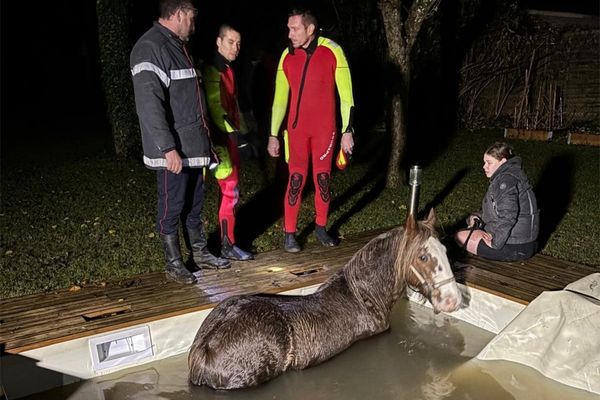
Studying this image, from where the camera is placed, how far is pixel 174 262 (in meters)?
4.78

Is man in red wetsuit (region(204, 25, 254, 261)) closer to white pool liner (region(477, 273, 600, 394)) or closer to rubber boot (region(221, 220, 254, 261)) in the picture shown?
rubber boot (region(221, 220, 254, 261))

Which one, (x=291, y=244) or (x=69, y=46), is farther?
(x=69, y=46)

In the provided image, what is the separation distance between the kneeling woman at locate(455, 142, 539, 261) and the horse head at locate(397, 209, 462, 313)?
5.16 feet

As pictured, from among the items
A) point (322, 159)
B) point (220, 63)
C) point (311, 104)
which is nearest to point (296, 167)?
point (322, 159)

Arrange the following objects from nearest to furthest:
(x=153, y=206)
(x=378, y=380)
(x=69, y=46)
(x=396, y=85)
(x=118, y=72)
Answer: (x=378, y=380) → (x=153, y=206) → (x=396, y=85) → (x=118, y=72) → (x=69, y=46)

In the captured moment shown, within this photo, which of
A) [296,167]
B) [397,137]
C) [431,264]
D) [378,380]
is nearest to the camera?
[431,264]

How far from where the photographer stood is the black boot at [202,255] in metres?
5.05

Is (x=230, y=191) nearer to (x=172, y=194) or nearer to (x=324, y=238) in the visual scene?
(x=172, y=194)

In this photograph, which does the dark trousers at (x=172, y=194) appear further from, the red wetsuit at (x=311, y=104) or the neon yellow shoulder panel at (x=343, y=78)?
the neon yellow shoulder panel at (x=343, y=78)

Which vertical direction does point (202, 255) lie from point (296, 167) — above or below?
below

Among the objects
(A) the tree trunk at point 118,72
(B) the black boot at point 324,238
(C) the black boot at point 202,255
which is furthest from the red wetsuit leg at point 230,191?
(A) the tree trunk at point 118,72

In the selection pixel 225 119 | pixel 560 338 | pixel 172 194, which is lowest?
pixel 560 338

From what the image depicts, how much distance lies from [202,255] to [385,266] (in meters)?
1.76

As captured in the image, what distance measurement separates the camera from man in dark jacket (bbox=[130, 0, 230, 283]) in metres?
4.18
